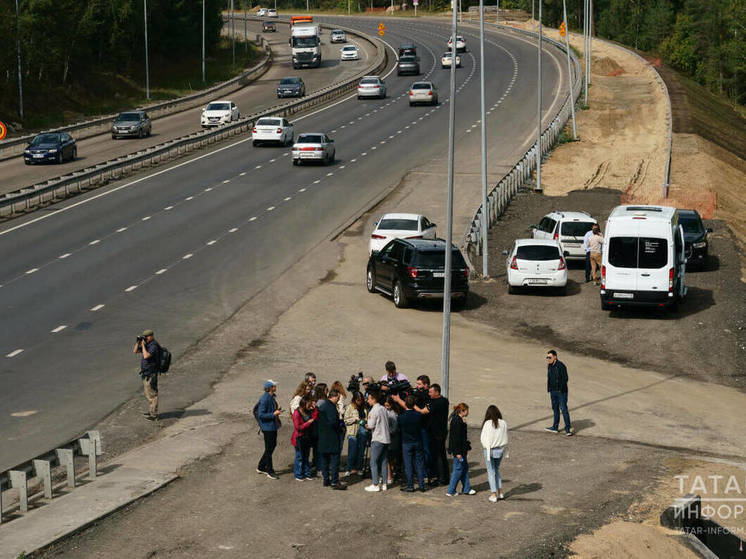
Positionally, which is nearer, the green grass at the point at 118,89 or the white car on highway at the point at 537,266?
the white car on highway at the point at 537,266

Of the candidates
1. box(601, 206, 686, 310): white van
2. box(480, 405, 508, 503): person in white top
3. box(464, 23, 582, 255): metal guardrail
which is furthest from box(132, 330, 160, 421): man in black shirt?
box(464, 23, 582, 255): metal guardrail

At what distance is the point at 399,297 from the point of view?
30766 millimetres

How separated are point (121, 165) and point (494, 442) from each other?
3732 cm

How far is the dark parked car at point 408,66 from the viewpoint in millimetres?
91062

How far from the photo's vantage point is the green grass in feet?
255

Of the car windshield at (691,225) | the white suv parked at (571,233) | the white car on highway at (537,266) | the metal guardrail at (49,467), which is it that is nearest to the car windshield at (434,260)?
the white car on highway at (537,266)

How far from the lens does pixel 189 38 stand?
112125 millimetres

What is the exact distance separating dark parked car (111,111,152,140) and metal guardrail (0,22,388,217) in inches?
183

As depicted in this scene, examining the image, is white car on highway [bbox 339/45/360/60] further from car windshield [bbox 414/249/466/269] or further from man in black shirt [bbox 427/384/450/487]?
man in black shirt [bbox 427/384/450/487]

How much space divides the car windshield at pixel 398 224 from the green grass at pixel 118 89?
1498 inches

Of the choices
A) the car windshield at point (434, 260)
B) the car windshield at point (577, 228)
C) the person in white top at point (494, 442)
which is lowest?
the car windshield at point (577, 228)

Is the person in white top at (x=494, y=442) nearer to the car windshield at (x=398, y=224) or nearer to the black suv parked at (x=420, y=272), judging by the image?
the black suv parked at (x=420, y=272)

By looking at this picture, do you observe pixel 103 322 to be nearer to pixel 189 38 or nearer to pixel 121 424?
pixel 121 424

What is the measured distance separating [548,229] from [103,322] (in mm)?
15756
